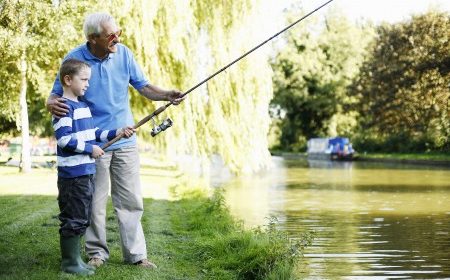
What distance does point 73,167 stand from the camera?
505 centimetres

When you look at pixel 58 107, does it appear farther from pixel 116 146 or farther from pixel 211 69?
pixel 211 69

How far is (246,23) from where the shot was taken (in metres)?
15.8

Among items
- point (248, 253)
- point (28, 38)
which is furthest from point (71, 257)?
point (28, 38)

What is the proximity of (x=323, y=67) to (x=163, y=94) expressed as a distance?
5232cm

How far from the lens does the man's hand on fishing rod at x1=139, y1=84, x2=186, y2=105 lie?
5477 millimetres

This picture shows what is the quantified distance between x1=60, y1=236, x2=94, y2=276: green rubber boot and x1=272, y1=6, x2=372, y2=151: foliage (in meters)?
50.5

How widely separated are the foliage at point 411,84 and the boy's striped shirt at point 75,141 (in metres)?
34.9

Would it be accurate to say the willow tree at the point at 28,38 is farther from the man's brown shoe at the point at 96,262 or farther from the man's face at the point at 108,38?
the man's brown shoe at the point at 96,262

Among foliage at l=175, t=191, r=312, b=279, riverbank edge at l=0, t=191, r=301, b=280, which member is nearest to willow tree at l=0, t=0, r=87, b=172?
riverbank edge at l=0, t=191, r=301, b=280

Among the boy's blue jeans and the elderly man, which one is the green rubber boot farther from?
the elderly man

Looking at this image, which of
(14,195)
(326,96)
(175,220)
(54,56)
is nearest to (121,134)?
(175,220)

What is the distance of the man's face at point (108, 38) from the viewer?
17.3 feet

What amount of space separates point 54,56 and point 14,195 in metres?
8.93

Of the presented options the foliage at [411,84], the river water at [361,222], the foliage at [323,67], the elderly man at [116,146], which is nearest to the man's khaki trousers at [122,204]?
the elderly man at [116,146]
